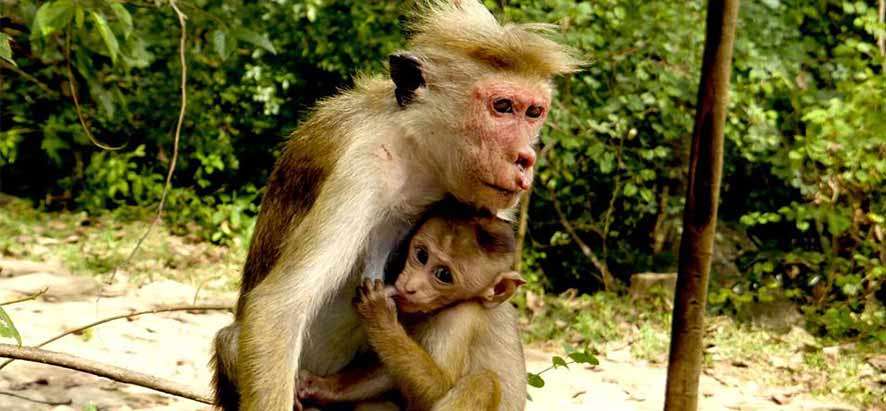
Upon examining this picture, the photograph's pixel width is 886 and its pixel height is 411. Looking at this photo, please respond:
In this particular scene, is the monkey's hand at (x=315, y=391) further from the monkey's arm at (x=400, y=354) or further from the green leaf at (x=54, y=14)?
the green leaf at (x=54, y=14)

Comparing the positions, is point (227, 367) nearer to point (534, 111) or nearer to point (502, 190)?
point (502, 190)

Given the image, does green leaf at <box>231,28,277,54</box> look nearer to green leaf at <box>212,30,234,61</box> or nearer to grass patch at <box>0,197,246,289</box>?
green leaf at <box>212,30,234,61</box>

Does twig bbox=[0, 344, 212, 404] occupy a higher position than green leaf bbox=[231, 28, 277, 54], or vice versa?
green leaf bbox=[231, 28, 277, 54]

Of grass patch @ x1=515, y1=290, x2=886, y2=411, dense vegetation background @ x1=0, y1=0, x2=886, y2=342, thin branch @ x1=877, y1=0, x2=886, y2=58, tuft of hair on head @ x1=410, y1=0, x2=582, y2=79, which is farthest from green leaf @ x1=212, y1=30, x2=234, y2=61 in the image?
thin branch @ x1=877, y1=0, x2=886, y2=58

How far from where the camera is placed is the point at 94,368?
4578mm

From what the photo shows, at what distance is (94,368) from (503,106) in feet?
7.13

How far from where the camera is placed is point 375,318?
4047mm

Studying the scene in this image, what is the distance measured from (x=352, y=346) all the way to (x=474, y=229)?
0.74 m

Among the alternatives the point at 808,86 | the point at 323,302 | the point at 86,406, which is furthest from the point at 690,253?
the point at 808,86

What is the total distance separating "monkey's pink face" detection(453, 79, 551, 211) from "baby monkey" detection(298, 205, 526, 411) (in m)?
0.21

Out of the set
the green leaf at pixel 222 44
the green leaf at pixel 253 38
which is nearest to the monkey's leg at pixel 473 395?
the green leaf at pixel 253 38

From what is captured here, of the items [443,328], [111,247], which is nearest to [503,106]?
[443,328]

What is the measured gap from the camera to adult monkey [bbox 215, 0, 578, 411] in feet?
12.6

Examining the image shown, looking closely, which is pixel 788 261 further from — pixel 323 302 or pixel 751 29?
pixel 323 302
